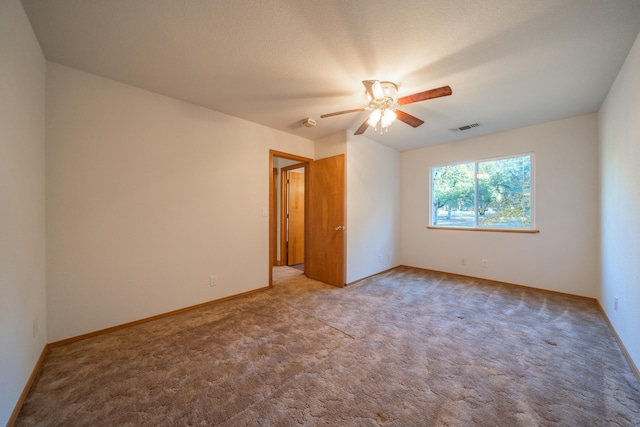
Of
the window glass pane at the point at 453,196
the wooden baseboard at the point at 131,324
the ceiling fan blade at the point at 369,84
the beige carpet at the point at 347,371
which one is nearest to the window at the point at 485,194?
the window glass pane at the point at 453,196

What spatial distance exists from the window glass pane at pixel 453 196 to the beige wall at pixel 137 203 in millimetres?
3570

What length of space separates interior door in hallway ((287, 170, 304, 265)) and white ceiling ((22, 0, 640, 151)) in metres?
2.41

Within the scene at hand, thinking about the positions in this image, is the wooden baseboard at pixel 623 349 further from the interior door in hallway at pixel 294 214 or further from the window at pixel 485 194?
the interior door in hallway at pixel 294 214

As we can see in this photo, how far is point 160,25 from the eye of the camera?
159 centimetres

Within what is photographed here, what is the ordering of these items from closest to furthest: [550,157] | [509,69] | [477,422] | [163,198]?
[477,422]
[509,69]
[163,198]
[550,157]

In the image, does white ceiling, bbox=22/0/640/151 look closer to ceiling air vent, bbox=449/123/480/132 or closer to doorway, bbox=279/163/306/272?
ceiling air vent, bbox=449/123/480/132

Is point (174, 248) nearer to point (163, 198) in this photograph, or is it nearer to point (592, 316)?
point (163, 198)

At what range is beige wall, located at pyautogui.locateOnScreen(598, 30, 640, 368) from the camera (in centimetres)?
173

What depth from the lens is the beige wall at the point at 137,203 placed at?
2.00 metres

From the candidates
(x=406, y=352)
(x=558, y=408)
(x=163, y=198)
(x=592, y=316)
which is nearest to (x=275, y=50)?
(x=163, y=198)

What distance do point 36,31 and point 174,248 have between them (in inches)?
79.1

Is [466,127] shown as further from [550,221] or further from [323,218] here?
[323,218]

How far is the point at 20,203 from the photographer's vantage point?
4.85ft

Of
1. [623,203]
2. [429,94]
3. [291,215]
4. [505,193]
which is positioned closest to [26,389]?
[429,94]
